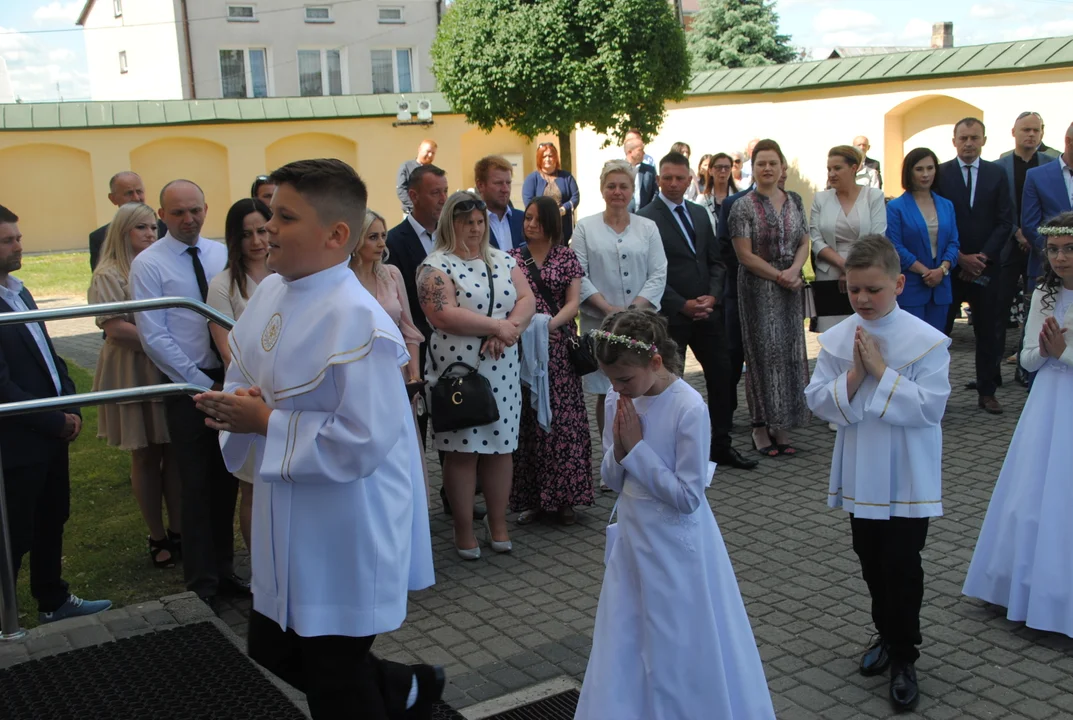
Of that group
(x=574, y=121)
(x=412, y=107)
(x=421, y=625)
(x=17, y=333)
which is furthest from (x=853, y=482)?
(x=412, y=107)

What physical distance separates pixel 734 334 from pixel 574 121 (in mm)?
12452

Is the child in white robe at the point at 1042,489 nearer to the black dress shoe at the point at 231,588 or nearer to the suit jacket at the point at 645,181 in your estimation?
the black dress shoe at the point at 231,588

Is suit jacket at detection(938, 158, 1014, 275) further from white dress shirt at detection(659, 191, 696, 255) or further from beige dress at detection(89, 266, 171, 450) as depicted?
beige dress at detection(89, 266, 171, 450)

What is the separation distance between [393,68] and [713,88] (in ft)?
77.2

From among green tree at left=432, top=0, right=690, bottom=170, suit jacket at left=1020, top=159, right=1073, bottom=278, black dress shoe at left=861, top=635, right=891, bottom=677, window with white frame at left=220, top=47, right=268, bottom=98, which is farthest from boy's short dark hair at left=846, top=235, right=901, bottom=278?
window with white frame at left=220, top=47, right=268, bottom=98

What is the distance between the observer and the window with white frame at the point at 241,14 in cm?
4084

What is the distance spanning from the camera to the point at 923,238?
8297 mm

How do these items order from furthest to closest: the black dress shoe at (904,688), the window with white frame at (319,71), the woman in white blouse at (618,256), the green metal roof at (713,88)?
the window with white frame at (319,71)
the green metal roof at (713,88)
the woman in white blouse at (618,256)
the black dress shoe at (904,688)

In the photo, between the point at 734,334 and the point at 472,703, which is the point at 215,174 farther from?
the point at 472,703

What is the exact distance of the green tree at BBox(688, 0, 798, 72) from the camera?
38.9 metres

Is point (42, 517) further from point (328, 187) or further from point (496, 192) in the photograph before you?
point (496, 192)

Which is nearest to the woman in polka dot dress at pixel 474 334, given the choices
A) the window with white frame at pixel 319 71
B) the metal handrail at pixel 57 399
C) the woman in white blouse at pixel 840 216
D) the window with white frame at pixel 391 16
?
the metal handrail at pixel 57 399

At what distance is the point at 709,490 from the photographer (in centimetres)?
700

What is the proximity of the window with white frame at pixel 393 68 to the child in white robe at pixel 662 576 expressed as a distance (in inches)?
1670
